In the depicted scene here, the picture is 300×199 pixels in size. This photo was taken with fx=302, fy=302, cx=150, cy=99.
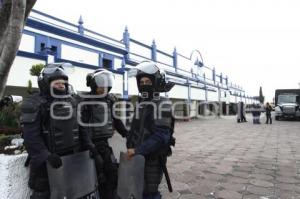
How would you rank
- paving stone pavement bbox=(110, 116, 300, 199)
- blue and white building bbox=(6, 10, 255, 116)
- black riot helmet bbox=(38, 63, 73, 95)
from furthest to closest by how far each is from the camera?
blue and white building bbox=(6, 10, 255, 116) → paving stone pavement bbox=(110, 116, 300, 199) → black riot helmet bbox=(38, 63, 73, 95)

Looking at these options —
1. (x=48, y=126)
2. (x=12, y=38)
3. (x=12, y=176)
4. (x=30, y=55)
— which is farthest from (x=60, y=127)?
(x=30, y=55)

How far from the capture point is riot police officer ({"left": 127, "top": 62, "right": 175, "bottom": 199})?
290cm

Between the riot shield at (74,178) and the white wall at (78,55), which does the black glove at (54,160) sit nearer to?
the riot shield at (74,178)

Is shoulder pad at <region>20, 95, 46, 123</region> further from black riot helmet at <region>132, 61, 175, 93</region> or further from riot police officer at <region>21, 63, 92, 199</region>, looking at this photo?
black riot helmet at <region>132, 61, 175, 93</region>

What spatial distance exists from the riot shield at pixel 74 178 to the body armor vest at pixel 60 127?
113 mm

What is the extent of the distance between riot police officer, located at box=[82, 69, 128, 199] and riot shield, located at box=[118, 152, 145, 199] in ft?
1.27

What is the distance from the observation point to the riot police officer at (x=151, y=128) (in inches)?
114

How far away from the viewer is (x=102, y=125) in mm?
3355

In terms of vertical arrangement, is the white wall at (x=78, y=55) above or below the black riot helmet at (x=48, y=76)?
above

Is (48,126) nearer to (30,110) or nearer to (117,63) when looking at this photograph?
(30,110)

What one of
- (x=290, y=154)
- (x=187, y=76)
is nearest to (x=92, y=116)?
(x=290, y=154)

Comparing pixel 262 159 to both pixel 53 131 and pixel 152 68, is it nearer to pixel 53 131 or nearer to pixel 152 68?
pixel 152 68

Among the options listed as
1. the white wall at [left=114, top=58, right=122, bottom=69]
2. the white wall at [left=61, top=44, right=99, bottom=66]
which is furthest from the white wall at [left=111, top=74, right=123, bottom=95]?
the white wall at [left=61, top=44, right=99, bottom=66]

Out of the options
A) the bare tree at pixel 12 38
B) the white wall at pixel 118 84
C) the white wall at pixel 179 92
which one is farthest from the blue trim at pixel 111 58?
the bare tree at pixel 12 38
